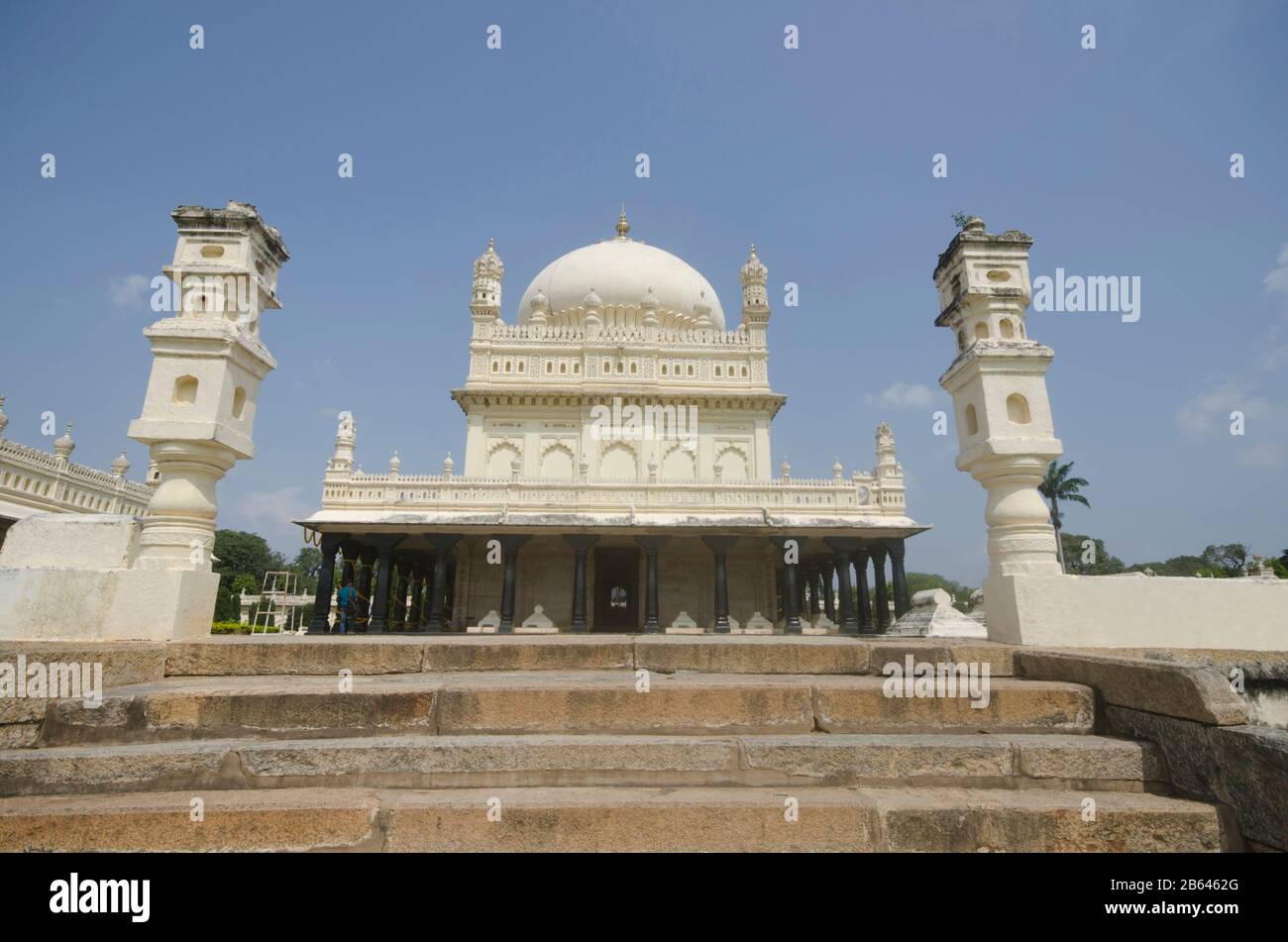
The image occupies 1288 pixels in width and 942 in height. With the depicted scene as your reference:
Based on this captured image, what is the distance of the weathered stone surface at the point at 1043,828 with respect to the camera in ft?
8.23

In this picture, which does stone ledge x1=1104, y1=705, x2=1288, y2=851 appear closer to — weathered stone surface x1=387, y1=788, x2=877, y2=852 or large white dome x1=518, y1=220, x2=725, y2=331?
weathered stone surface x1=387, y1=788, x2=877, y2=852

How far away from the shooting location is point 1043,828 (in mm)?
2525

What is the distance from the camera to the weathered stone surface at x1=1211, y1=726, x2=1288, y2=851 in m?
2.36

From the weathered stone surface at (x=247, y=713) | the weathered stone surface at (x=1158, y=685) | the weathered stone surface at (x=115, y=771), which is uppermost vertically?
the weathered stone surface at (x=1158, y=685)

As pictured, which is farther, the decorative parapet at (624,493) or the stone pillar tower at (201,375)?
the decorative parapet at (624,493)

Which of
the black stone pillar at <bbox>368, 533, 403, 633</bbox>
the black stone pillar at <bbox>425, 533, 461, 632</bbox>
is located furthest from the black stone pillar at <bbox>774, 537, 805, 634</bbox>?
the black stone pillar at <bbox>368, 533, 403, 633</bbox>

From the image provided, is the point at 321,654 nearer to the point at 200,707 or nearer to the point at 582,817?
the point at 200,707

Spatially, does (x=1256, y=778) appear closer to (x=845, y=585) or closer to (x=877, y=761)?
(x=877, y=761)

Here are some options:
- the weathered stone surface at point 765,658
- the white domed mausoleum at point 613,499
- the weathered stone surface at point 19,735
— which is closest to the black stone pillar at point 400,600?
the white domed mausoleum at point 613,499

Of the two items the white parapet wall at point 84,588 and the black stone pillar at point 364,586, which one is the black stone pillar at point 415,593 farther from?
the white parapet wall at point 84,588

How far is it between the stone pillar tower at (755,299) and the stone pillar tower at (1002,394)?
17514 mm

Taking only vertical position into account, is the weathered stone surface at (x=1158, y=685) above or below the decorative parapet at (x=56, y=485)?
below

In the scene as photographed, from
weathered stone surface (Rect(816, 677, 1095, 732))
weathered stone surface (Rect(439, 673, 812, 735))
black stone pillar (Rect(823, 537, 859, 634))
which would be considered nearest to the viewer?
weathered stone surface (Rect(439, 673, 812, 735))

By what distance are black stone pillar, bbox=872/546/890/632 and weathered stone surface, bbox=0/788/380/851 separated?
634 inches
